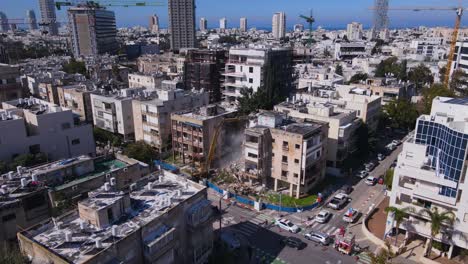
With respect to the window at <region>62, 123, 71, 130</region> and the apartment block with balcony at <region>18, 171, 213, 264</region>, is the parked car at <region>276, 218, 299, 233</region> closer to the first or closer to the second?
the apartment block with balcony at <region>18, 171, 213, 264</region>

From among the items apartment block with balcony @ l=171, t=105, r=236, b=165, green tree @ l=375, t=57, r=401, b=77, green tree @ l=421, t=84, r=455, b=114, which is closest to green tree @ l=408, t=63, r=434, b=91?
green tree @ l=375, t=57, r=401, b=77

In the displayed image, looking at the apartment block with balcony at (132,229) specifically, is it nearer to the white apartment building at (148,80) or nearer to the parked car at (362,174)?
the parked car at (362,174)

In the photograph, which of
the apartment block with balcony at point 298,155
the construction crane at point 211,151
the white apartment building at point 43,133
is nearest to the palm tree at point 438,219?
the apartment block with balcony at point 298,155

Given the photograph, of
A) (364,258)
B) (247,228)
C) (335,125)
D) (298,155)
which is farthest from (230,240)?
(335,125)

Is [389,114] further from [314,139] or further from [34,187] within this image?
[34,187]

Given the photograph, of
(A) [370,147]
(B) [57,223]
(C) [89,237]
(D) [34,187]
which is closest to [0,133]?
(D) [34,187]

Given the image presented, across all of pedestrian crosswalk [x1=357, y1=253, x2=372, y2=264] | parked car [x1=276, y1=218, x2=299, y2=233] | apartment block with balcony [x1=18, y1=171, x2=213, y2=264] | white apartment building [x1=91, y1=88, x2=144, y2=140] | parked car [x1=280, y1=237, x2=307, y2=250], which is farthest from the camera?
white apartment building [x1=91, y1=88, x2=144, y2=140]
